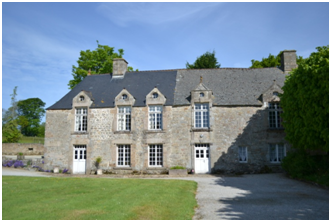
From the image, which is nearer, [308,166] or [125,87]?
[308,166]

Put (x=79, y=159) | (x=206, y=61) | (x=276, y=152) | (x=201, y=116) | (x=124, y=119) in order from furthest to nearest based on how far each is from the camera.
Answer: (x=206, y=61), (x=79, y=159), (x=124, y=119), (x=201, y=116), (x=276, y=152)

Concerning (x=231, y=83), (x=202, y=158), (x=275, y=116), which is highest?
(x=231, y=83)

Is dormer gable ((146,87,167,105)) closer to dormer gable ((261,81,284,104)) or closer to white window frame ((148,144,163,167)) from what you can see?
white window frame ((148,144,163,167))

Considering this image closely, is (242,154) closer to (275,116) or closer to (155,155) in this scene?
(275,116)

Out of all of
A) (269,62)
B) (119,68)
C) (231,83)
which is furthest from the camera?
(269,62)

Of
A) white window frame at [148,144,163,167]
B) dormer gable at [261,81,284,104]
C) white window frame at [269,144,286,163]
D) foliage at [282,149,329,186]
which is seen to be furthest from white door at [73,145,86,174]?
foliage at [282,149,329,186]

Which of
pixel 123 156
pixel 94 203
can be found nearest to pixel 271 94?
pixel 123 156

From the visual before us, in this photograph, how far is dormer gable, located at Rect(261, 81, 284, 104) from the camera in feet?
67.9

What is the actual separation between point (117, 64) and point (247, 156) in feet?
44.0

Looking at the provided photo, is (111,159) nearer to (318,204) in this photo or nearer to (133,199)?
(133,199)

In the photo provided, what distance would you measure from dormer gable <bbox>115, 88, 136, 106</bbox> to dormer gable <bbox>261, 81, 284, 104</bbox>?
9710mm

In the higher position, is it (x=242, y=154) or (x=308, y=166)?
(x=242, y=154)

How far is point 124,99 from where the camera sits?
72.0ft

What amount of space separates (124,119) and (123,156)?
2807mm
